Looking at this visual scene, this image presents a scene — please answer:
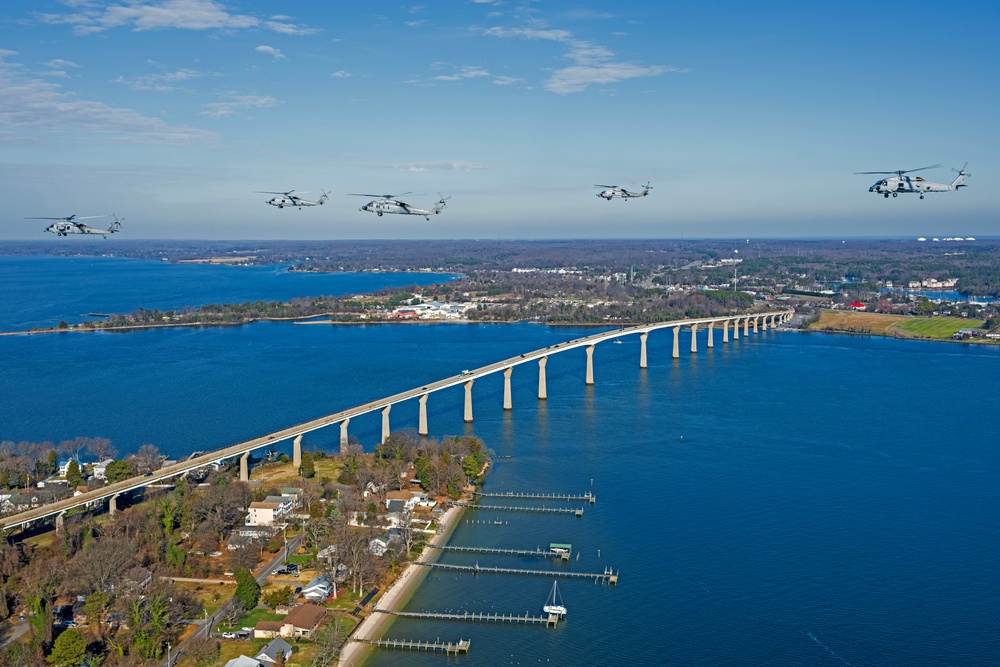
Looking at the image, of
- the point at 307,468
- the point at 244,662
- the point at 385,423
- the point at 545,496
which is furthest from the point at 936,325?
the point at 244,662

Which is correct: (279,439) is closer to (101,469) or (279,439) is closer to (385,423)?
(385,423)

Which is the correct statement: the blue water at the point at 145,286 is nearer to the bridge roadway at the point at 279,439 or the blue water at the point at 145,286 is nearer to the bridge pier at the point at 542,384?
the bridge roadway at the point at 279,439

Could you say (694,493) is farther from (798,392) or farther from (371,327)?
(371,327)

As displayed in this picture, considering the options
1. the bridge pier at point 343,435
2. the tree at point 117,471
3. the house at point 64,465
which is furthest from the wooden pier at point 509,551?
the house at point 64,465

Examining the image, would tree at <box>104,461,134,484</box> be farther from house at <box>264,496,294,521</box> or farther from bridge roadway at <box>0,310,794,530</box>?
house at <box>264,496,294,521</box>

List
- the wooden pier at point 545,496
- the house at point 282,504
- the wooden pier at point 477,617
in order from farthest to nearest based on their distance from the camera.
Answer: the wooden pier at point 545,496
the house at point 282,504
the wooden pier at point 477,617

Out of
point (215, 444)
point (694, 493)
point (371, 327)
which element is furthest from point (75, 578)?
point (371, 327)
